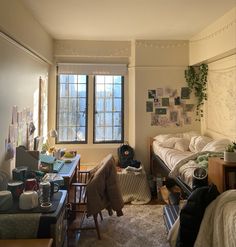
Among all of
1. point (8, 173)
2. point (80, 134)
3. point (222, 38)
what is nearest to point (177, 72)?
point (222, 38)

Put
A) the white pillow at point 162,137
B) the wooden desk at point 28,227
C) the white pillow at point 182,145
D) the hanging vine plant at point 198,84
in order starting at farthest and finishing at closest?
1. the hanging vine plant at point 198,84
2. the white pillow at point 162,137
3. the white pillow at point 182,145
4. the wooden desk at point 28,227

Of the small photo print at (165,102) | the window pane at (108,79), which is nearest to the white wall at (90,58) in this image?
the window pane at (108,79)

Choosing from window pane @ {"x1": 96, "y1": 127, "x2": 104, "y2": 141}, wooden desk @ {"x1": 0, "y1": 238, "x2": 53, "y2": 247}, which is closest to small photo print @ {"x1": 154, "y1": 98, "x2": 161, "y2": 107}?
window pane @ {"x1": 96, "y1": 127, "x2": 104, "y2": 141}

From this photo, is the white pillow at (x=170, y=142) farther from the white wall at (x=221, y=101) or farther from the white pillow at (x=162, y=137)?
the white wall at (x=221, y=101)

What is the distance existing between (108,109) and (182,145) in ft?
5.64

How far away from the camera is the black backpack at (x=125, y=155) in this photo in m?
4.54

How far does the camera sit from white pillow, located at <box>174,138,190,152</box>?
3957 mm

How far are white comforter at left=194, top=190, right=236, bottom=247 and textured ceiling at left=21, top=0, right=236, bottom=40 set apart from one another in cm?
223

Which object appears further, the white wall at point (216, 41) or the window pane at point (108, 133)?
A: the window pane at point (108, 133)

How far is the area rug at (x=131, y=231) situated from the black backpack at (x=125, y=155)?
1037mm

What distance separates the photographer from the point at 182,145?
13.1ft

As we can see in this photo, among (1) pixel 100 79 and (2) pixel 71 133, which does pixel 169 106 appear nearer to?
(1) pixel 100 79

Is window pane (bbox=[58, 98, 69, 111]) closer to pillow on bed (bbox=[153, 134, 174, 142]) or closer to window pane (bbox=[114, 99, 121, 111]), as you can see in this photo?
window pane (bbox=[114, 99, 121, 111])

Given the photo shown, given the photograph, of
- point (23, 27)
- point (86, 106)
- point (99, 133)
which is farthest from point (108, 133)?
point (23, 27)
